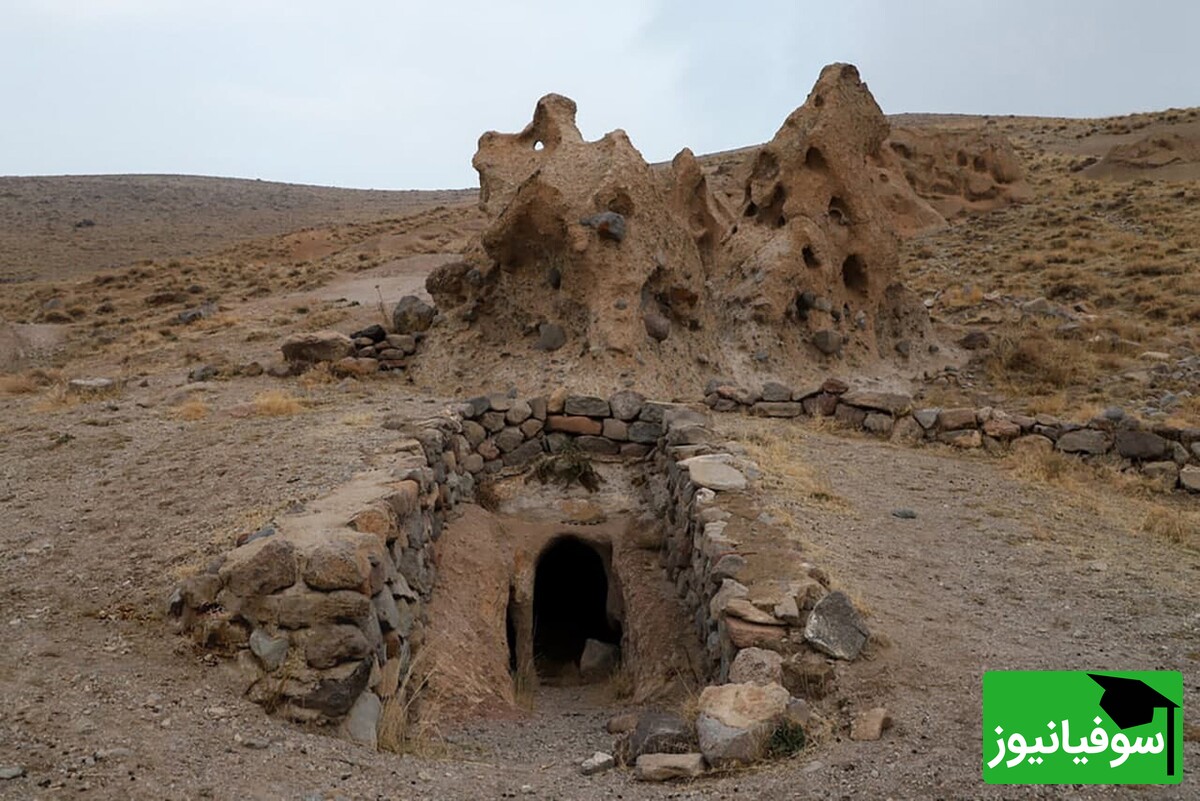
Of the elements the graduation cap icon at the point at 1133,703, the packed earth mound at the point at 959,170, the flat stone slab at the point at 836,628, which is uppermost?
the packed earth mound at the point at 959,170

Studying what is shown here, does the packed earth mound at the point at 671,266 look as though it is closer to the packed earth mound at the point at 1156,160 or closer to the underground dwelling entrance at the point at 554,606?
the underground dwelling entrance at the point at 554,606

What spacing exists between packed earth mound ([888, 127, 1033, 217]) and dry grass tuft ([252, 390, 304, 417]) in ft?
70.5

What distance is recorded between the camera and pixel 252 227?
4362cm

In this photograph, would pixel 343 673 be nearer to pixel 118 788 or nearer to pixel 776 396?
pixel 118 788

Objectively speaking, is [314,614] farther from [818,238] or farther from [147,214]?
[147,214]

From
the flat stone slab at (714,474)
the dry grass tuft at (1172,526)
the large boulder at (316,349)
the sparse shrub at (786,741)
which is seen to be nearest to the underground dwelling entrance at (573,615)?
the flat stone slab at (714,474)

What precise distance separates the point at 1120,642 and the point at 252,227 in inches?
1762

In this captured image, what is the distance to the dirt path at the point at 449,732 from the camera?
10.5ft

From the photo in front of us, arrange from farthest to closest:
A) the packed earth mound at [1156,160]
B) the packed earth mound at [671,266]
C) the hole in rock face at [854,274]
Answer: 1. the packed earth mound at [1156,160]
2. the hole in rock face at [854,274]
3. the packed earth mound at [671,266]

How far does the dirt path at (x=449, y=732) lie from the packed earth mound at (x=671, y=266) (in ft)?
7.18

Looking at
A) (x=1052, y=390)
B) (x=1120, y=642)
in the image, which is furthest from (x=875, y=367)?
(x=1120, y=642)

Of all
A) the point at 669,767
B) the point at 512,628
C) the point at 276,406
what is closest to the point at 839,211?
the point at 276,406

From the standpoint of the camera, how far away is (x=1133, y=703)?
3.41 m

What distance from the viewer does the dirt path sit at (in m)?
3.21
